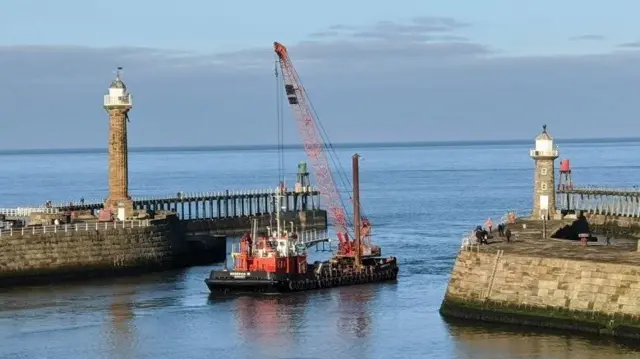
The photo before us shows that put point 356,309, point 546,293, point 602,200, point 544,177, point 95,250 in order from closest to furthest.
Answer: point 546,293 → point 356,309 → point 95,250 → point 544,177 → point 602,200

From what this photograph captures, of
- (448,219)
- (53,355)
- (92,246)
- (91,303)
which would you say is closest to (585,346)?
(53,355)

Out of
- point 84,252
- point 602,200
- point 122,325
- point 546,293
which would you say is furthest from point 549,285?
point 602,200

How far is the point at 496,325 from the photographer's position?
61.6 meters

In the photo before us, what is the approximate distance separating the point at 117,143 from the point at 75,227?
12.6 meters

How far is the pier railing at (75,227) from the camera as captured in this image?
8012cm

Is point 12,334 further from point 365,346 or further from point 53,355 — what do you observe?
point 365,346

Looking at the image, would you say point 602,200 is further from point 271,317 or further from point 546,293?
point 546,293

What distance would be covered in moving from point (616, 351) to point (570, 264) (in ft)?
18.8

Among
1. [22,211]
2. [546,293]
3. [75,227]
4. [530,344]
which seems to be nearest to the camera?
[530,344]

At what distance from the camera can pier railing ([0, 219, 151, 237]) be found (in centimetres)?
8012

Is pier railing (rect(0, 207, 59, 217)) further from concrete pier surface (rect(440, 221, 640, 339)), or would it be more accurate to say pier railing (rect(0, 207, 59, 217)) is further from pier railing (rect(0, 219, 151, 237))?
concrete pier surface (rect(440, 221, 640, 339))

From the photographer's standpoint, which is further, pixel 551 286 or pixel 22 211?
pixel 22 211

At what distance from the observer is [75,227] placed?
83.2m

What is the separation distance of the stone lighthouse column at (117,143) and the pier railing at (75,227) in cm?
704
